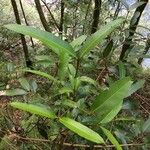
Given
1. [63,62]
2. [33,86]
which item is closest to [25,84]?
[33,86]

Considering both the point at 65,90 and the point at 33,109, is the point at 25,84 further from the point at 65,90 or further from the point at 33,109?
the point at 33,109

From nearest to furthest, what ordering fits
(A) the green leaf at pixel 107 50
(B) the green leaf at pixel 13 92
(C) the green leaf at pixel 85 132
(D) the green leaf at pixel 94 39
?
(C) the green leaf at pixel 85 132
(D) the green leaf at pixel 94 39
(B) the green leaf at pixel 13 92
(A) the green leaf at pixel 107 50

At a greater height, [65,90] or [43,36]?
[43,36]

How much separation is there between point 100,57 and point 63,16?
3958 mm

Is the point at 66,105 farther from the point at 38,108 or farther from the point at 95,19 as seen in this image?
the point at 95,19

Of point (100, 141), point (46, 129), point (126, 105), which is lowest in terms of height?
point (46, 129)

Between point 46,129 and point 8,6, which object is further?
point 8,6

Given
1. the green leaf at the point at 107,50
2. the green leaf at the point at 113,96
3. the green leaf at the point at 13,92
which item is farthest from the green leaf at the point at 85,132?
the green leaf at the point at 107,50

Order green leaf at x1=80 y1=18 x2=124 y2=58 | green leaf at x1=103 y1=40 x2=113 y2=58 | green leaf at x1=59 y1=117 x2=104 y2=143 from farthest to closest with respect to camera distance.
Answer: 1. green leaf at x1=103 y1=40 x2=113 y2=58
2. green leaf at x1=80 y1=18 x2=124 y2=58
3. green leaf at x1=59 y1=117 x2=104 y2=143

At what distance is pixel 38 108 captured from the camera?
659 mm

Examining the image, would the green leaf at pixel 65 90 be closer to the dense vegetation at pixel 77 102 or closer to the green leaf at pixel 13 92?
the dense vegetation at pixel 77 102

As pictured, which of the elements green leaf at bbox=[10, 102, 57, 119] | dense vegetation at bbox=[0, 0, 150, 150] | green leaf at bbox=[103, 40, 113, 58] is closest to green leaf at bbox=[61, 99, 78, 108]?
dense vegetation at bbox=[0, 0, 150, 150]

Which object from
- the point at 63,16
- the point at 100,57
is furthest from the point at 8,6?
the point at 100,57

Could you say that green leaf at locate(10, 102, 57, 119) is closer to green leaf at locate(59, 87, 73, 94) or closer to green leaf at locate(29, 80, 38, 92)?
green leaf at locate(59, 87, 73, 94)
